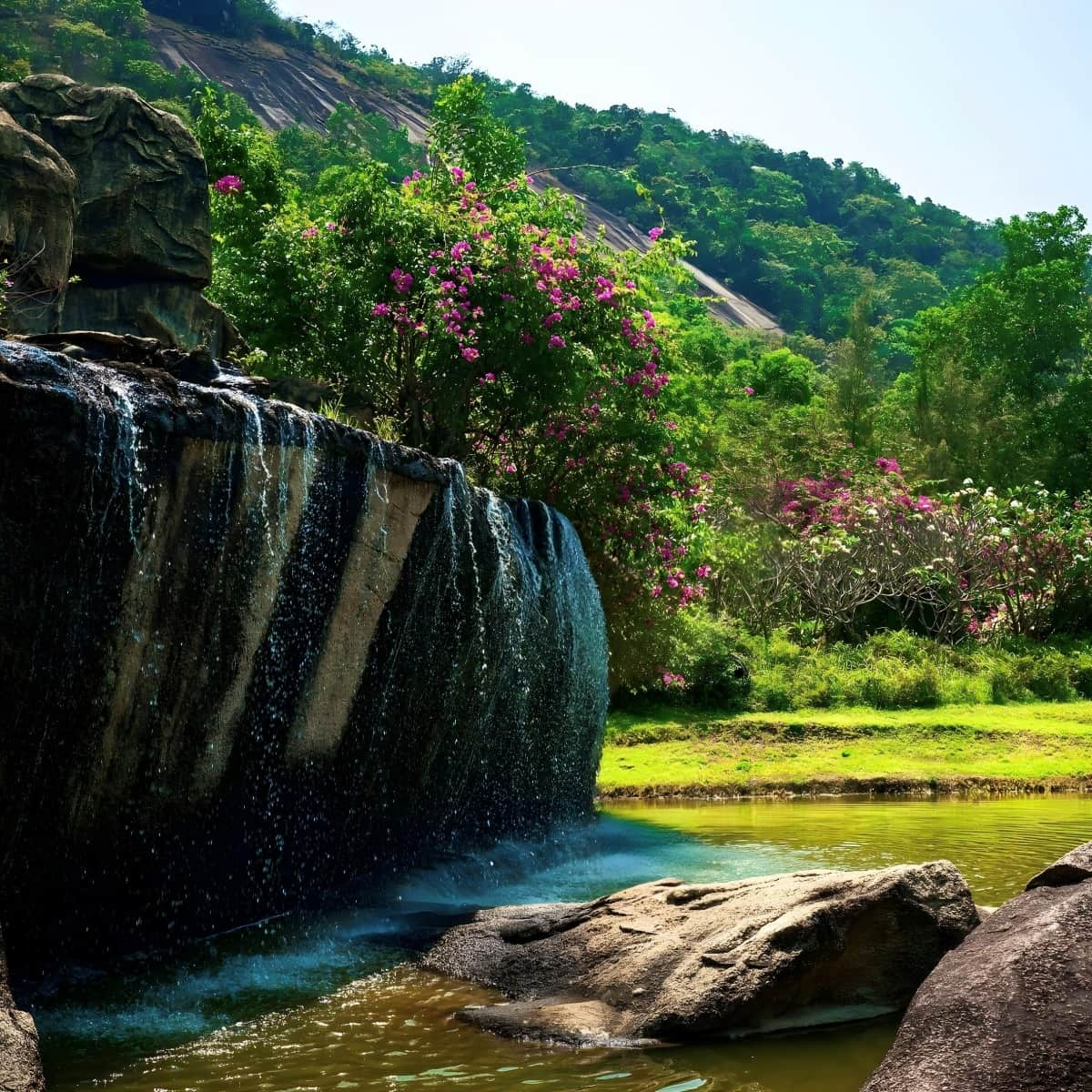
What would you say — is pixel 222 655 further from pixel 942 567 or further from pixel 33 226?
pixel 942 567

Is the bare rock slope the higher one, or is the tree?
the bare rock slope

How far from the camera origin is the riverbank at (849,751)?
1458cm

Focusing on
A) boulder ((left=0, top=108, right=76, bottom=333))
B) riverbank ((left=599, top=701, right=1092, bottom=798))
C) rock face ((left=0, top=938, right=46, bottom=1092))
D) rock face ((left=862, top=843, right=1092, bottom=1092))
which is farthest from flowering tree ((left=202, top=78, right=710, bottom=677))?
rock face ((left=0, top=938, right=46, bottom=1092))

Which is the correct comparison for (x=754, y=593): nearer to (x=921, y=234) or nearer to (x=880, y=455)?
(x=880, y=455)

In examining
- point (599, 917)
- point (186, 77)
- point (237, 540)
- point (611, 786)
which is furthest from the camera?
point (186, 77)

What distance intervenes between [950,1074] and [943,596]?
65.7 feet

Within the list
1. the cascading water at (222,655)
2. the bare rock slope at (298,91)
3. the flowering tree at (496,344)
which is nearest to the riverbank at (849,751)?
the flowering tree at (496,344)

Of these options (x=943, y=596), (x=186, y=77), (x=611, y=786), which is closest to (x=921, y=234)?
(x=186, y=77)

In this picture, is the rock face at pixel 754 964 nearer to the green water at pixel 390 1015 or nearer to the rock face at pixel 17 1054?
the green water at pixel 390 1015

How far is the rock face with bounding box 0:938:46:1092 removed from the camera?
4.04 metres

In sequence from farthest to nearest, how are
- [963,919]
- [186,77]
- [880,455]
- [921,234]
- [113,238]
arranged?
1. [921,234]
2. [186,77]
3. [880,455]
4. [113,238]
5. [963,919]

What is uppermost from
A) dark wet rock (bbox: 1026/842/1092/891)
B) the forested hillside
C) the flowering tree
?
the forested hillside

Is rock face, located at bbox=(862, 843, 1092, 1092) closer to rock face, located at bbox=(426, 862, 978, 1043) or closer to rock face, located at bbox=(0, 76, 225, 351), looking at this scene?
rock face, located at bbox=(426, 862, 978, 1043)

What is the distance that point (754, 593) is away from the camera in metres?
23.8
